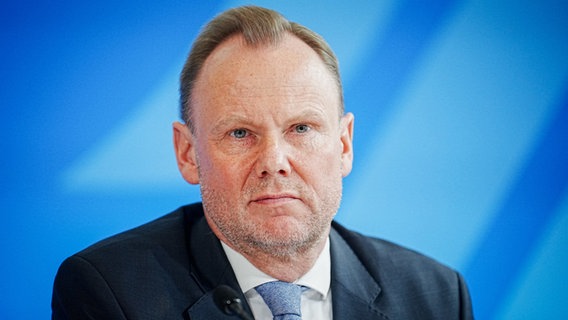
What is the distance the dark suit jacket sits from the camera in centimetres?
236

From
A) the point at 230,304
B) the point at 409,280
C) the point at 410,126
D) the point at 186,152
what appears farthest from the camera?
the point at 410,126

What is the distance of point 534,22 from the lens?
3.48 meters

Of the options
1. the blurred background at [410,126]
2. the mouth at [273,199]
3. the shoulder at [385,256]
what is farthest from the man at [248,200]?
the blurred background at [410,126]

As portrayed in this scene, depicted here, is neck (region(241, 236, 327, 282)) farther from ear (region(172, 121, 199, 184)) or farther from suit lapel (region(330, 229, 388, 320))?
ear (region(172, 121, 199, 184))

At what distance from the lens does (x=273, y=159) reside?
229cm

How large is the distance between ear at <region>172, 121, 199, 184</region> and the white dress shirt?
10.2 inches

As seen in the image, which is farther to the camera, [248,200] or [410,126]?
[410,126]

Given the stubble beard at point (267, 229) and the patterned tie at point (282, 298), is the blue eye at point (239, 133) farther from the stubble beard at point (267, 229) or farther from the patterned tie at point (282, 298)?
the patterned tie at point (282, 298)

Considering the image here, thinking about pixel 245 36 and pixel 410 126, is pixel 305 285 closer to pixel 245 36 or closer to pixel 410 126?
pixel 245 36

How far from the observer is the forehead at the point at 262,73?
93.1 inches

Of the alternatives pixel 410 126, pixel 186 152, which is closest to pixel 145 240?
pixel 186 152

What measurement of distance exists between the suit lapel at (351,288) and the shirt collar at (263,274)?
32 mm

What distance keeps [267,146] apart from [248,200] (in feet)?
0.59

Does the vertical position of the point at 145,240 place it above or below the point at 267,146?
below
